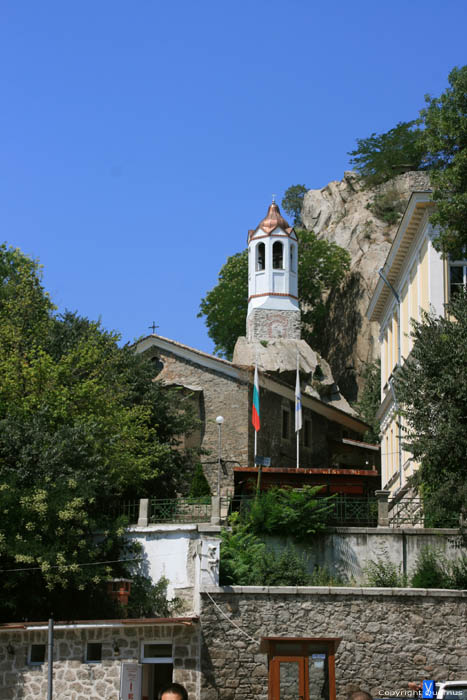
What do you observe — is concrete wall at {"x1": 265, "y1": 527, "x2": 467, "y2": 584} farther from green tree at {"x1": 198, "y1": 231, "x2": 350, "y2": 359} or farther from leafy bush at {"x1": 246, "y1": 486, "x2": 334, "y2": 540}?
green tree at {"x1": 198, "y1": 231, "x2": 350, "y2": 359}

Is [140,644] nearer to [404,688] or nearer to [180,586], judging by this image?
[180,586]

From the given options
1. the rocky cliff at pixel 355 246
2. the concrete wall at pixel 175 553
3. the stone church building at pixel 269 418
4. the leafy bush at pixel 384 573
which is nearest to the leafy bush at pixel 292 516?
the concrete wall at pixel 175 553

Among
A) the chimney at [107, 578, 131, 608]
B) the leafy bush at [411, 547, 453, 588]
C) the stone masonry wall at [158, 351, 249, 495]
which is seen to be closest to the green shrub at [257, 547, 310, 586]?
the leafy bush at [411, 547, 453, 588]

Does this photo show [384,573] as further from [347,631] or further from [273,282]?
[273,282]

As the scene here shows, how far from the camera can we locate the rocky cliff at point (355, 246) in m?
57.6

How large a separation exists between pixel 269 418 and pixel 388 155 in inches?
1420

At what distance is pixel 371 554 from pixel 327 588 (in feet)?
9.66

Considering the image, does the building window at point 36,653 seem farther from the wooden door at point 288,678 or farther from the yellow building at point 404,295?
the yellow building at point 404,295

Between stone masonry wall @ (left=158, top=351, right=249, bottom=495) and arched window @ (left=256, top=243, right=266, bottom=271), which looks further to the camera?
arched window @ (left=256, top=243, right=266, bottom=271)

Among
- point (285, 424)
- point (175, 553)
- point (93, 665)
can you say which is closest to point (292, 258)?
point (285, 424)

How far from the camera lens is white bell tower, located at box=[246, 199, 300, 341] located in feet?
172

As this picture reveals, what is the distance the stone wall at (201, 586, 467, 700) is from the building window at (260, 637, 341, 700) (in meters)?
3.11

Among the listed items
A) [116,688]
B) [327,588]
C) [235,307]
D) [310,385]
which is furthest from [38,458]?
[235,307]

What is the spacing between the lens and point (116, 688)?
66.0 ft
